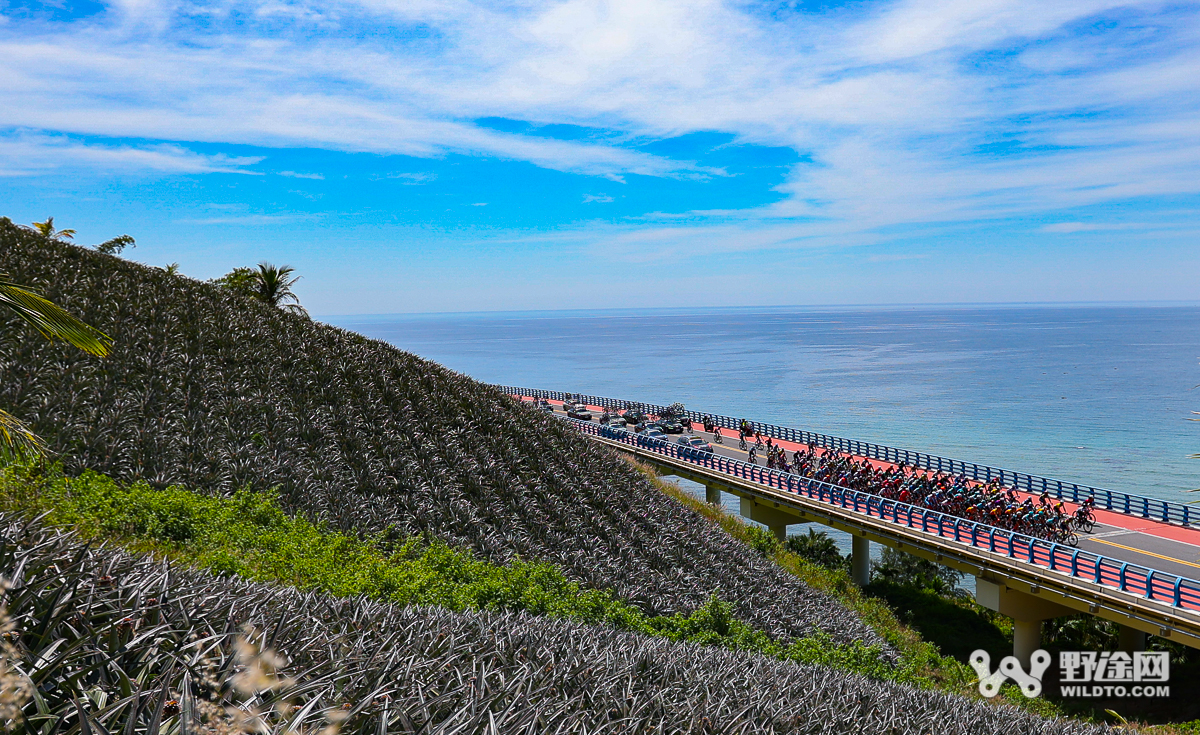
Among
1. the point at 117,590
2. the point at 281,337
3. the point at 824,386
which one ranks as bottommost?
the point at 824,386

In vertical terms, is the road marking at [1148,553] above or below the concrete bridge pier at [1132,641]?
above

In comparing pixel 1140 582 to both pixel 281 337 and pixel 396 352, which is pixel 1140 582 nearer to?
pixel 396 352

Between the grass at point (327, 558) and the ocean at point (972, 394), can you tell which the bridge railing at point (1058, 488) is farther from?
the grass at point (327, 558)

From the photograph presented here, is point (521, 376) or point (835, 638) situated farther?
point (521, 376)

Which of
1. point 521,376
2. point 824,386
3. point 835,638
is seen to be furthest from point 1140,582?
point 521,376

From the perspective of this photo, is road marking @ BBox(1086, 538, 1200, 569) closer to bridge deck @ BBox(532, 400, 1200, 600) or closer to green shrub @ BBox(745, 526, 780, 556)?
bridge deck @ BBox(532, 400, 1200, 600)

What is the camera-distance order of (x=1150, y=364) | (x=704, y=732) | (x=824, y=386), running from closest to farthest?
(x=704, y=732) → (x=824, y=386) → (x=1150, y=364)

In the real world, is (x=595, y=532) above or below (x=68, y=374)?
below

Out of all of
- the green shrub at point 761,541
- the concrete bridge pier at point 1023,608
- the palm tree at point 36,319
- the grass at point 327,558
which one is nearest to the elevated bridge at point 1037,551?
the concrete bridge pier at point 1023,608
